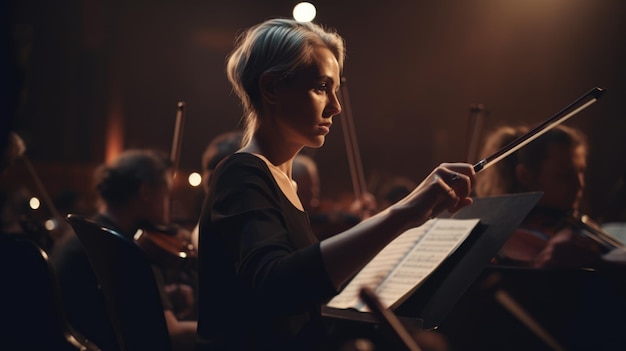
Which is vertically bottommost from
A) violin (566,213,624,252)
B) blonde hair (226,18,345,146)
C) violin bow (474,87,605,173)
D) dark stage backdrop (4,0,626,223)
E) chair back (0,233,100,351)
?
dark stage backdrop (4,0,626,223)

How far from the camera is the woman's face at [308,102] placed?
1.27m

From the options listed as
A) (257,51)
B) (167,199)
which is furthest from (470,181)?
(167,199)

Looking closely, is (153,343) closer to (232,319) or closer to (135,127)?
(232,319)

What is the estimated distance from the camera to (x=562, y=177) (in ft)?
6.97

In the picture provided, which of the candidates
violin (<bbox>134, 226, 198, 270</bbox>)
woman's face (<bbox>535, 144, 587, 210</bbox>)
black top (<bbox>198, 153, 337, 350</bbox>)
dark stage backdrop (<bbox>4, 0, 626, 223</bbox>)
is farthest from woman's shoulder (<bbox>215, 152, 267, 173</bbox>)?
dark stage backdrop (<bbox>4, 0, 626, 223</bbox>)

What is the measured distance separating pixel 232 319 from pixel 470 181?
46cm

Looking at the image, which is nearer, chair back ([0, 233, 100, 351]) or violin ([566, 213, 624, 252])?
chair back ([0, 233, 100, 351])

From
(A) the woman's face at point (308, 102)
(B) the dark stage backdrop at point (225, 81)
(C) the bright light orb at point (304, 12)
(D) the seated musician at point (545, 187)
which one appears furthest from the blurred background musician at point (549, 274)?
(B) the dark stage backdrop at point (225, 81)

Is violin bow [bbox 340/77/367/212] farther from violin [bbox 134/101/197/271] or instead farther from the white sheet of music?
the white sheet of music

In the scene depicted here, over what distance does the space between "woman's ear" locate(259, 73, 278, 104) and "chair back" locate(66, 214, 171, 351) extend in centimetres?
35

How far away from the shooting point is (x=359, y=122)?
745 centimetres

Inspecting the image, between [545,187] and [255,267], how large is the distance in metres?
1.32

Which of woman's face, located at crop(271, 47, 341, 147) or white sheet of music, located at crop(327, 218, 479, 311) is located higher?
woman's face, located at crop(271, 47, 341, 147)

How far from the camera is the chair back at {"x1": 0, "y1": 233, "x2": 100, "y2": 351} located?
4.15 feet
